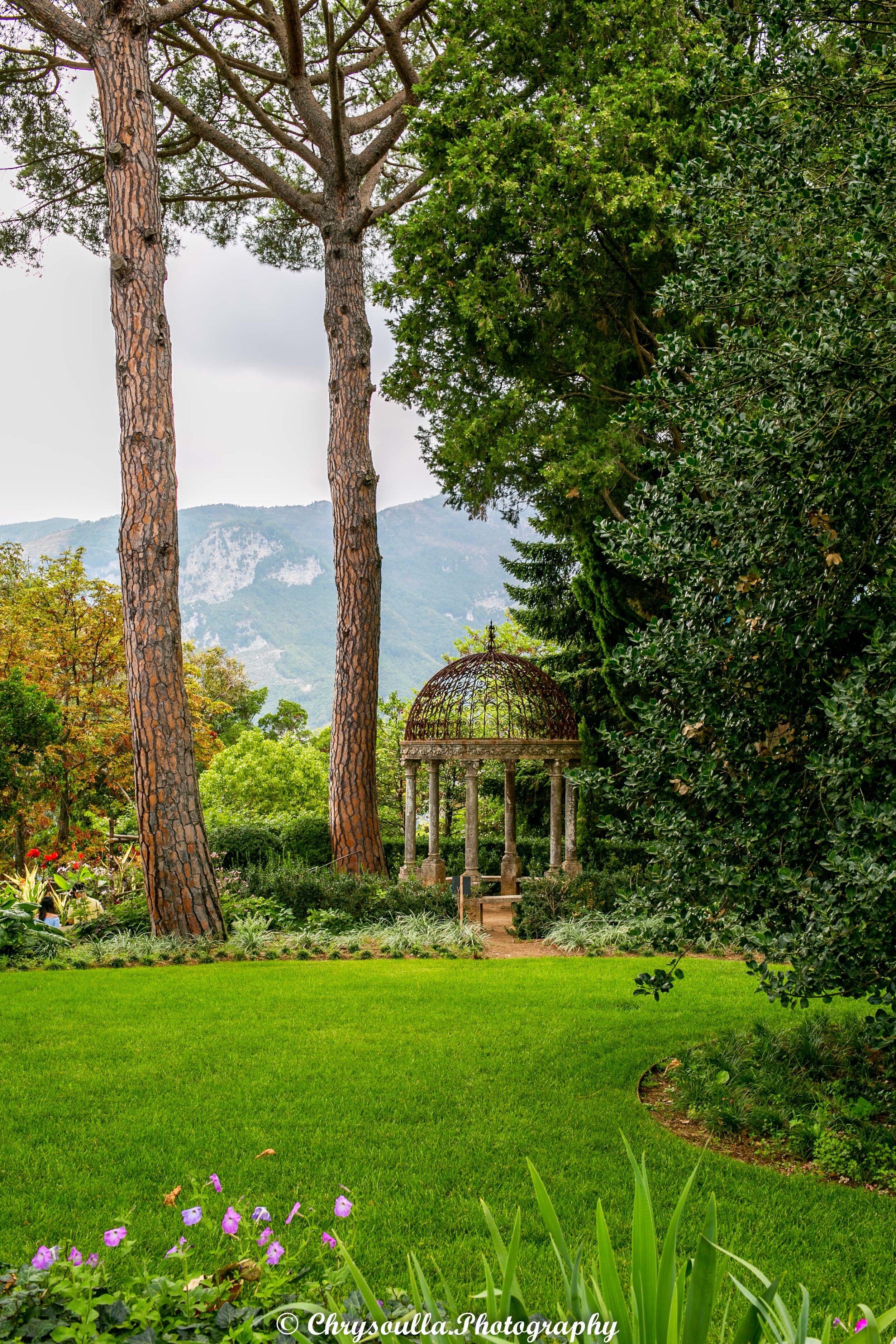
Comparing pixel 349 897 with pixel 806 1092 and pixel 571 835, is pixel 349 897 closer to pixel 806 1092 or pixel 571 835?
pixel 571 835

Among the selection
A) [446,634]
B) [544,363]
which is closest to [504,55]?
[544,363]

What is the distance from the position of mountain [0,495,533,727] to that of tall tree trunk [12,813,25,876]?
268ft

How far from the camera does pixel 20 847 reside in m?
14.6

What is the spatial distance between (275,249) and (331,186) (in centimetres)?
358

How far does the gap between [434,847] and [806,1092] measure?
343 inches

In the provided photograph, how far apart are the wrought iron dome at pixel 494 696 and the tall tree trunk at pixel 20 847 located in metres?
6.73

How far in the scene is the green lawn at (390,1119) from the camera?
9.39ft

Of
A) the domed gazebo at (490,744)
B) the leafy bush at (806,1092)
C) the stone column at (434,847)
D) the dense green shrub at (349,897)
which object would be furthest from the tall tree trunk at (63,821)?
the leafy bush at (806,1092)

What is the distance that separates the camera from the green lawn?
2.86 m

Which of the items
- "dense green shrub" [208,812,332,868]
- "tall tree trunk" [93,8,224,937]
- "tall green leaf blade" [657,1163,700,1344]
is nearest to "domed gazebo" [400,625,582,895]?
"dense green shrub" [208,812,332,868]

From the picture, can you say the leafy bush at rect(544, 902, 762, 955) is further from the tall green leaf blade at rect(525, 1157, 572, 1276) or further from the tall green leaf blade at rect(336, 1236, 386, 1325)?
the tall green leaf blade at rect(336, 1236, 386, 1325)

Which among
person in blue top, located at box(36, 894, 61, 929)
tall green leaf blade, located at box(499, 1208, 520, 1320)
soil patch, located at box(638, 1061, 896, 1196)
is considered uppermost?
tall green leaf blade, located at box(499, 1208, 520, 1320)

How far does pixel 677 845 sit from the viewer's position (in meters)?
3.72

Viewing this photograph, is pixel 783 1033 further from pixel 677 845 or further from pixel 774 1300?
pixel 774 1300
